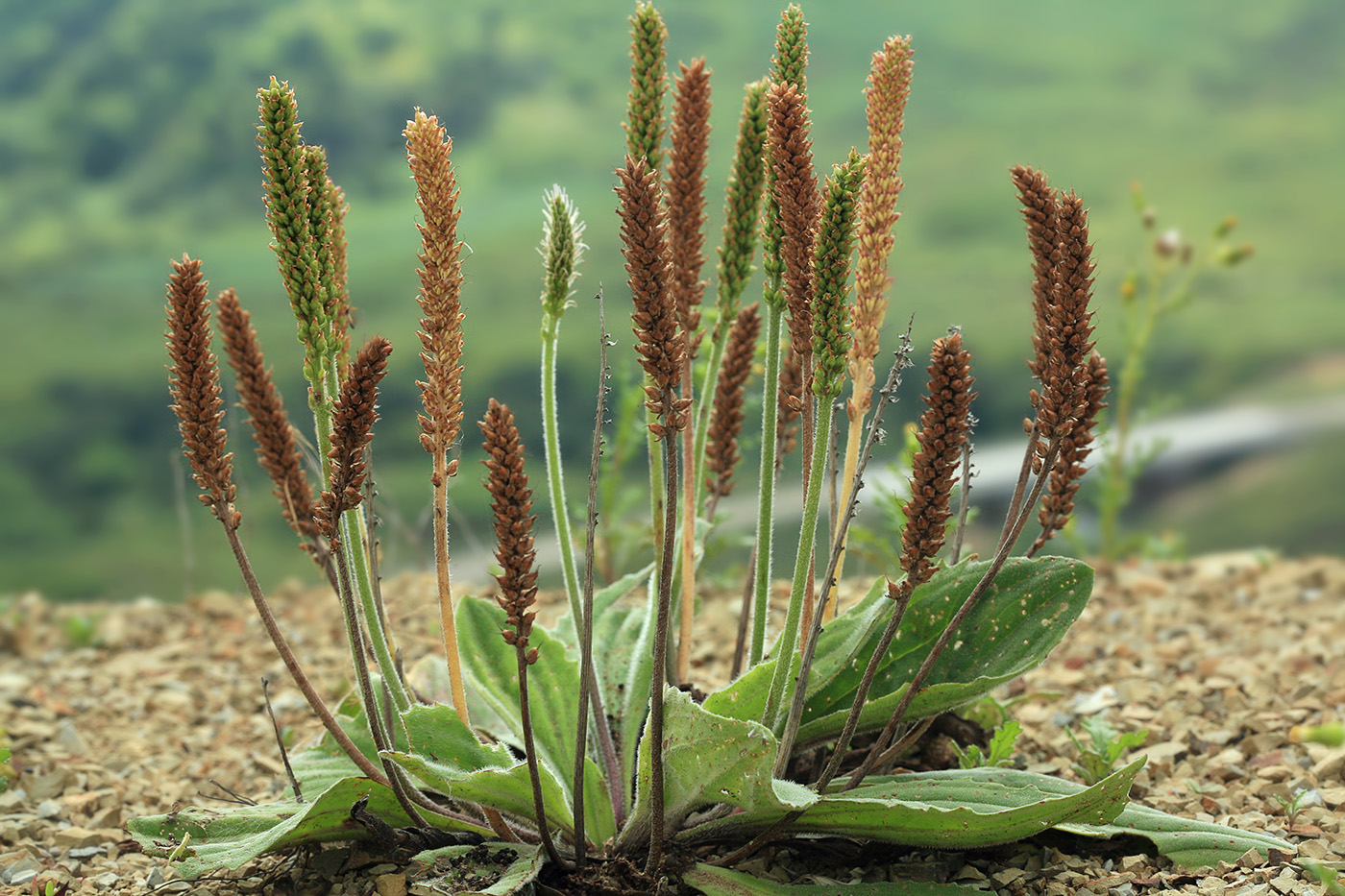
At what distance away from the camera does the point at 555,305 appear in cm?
265

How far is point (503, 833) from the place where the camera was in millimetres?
2797

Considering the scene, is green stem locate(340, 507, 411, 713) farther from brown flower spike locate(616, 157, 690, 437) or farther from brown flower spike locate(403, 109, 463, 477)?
brown flower spike locate(616, 157, 690, 437)

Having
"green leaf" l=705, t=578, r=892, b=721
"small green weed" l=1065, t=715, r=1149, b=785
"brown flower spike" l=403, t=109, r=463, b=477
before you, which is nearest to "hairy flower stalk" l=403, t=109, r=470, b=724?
"brown flower spike" l=403, t=109, r=463, b=477

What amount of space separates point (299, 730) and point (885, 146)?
9.64 ft

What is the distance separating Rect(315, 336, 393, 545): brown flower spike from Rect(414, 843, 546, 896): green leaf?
0.77m

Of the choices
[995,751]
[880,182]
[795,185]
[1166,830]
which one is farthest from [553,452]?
[1166,830]

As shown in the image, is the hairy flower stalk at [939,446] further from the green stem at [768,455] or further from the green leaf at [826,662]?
the green leaf at [826,662]

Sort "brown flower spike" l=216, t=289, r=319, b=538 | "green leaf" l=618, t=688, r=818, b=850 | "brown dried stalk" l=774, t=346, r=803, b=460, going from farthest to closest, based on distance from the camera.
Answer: "brown dried stalk" l=774, t=346, r=803, b=460
"brown flower spike" l=216, t=289, r=319, b=538
"green leaf" l=618, t=688, r=818, b=850

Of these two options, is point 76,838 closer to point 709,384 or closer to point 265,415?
point 265,415

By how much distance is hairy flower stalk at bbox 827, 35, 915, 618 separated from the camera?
270 centimetres

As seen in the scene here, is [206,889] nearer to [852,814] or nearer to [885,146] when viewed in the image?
[852,814]

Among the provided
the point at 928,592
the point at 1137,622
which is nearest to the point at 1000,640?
the point at 928,592

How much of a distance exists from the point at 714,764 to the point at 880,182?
1.29 m

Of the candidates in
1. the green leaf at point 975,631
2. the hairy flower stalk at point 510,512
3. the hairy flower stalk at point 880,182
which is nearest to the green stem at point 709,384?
the hairy flower stalk at point 880,182
